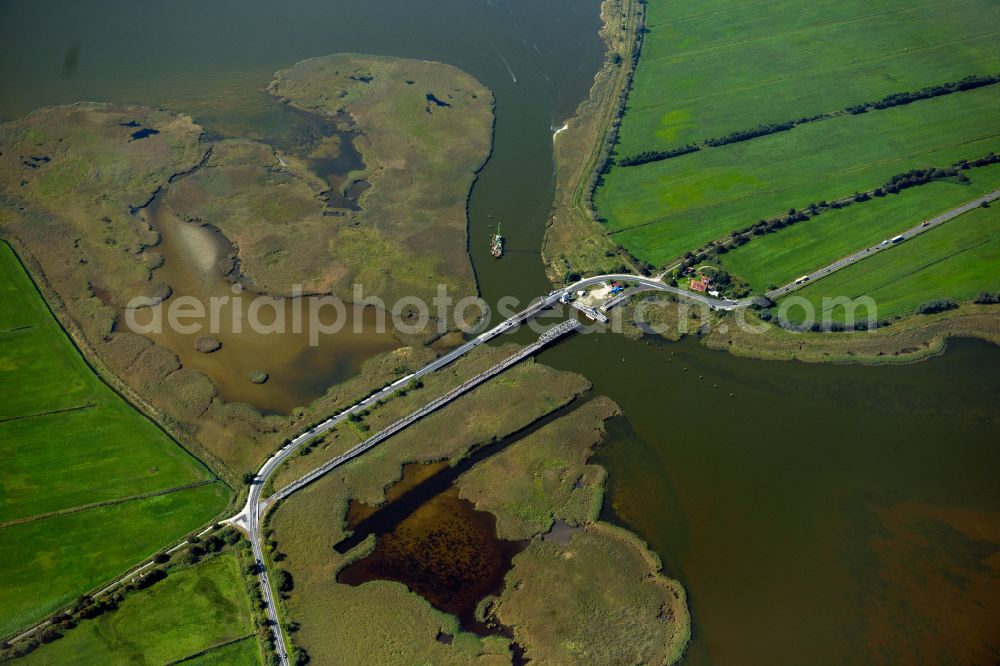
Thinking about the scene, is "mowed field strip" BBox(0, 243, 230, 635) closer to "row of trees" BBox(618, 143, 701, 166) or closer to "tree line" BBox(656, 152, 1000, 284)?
"tree line" BBox(656, 152, 1000, 284)

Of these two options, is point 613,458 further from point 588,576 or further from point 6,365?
point 6,365

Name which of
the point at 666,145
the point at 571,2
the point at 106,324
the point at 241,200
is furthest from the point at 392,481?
the point at 571,2

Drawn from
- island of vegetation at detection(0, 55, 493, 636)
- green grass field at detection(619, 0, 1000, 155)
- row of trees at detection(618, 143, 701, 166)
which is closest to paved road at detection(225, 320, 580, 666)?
island of vegetation at detection(0, 55, 493, 636)

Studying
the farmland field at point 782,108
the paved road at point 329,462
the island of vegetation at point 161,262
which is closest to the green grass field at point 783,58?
the farmland field at point 782,108

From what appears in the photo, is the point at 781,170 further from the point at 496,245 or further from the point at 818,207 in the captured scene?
the point at 496,245

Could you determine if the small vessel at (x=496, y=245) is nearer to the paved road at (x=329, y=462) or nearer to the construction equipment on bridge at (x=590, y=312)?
the paved road at (x=329, y=462)

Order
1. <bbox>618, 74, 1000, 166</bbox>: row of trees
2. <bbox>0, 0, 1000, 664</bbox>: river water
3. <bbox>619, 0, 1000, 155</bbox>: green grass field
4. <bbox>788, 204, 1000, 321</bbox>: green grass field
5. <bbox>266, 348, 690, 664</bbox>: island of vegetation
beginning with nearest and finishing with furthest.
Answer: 1. <bbox>266, 348, 690, 664</bbox>: island of vegetation
2. <bbox>0, 0, 1000, 664</bbox>: river water
3. <bbox>788, 204, 1000, 321</bbox>: green grass field
4. <bbox>618, 74, 1000, 166</bbox>: row of trees
5. <bbox>619, 0, 1000, 155</bbox>: green grass field

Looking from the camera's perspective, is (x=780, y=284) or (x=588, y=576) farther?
(x=780, y=284)
